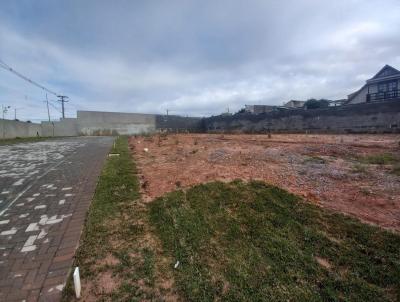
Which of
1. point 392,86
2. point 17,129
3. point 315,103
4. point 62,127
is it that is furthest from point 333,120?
point 62,127

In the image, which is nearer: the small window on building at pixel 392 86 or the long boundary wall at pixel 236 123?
the long boundary wall at pixel 236 123

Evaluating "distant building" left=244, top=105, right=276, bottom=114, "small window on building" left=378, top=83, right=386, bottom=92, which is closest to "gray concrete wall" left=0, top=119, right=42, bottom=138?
"distant building" left=244, top=105, right=276, bottom=114

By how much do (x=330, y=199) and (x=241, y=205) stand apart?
1417mm

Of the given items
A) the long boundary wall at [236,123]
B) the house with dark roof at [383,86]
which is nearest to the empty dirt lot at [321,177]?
the long boundary wall at [236,123]

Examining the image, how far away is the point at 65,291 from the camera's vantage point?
198cm

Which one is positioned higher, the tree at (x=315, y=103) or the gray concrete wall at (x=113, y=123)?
the tree at (x=315, y=103)

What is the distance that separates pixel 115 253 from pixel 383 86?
31839mm

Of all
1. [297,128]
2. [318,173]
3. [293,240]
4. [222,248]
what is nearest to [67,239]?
[222,248]

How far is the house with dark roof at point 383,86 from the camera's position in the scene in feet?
78.0

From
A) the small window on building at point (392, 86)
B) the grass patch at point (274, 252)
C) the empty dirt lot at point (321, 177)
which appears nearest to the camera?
the grass patch at point (274, 252)

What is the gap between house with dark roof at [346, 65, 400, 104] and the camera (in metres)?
23.8

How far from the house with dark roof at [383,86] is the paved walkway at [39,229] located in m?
27.5

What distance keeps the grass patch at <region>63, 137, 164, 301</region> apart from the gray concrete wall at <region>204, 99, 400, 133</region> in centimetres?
1894

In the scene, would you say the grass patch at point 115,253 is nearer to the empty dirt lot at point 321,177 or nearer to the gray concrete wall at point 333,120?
the empty dirt lot at point 321,177
